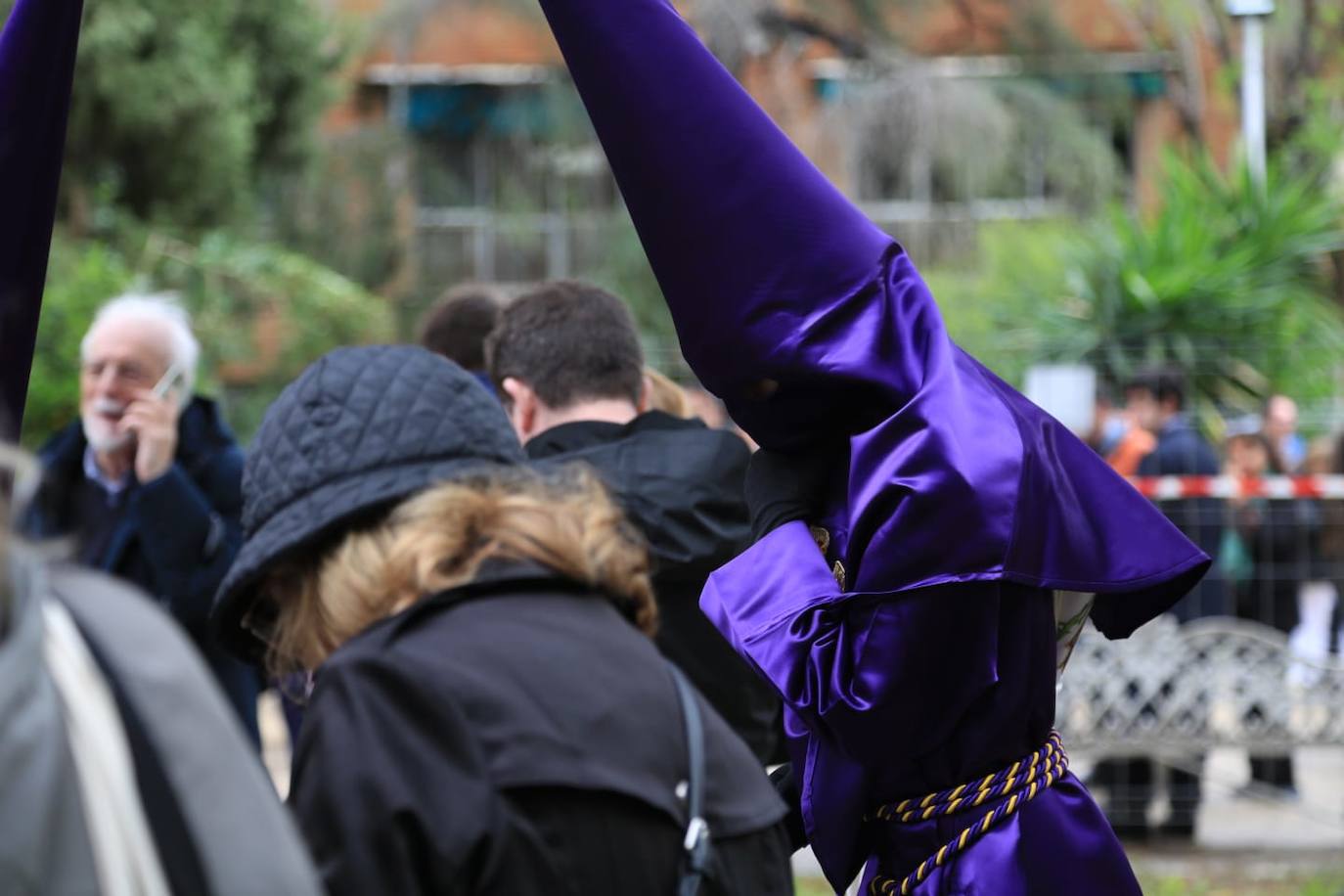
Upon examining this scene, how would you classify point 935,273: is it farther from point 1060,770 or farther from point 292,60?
point 1060,770

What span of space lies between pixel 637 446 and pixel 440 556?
1.77 m

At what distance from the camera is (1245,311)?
483 inches

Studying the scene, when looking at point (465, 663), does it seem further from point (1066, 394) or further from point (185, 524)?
point (1066, 394)

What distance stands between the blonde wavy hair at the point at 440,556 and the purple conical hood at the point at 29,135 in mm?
902

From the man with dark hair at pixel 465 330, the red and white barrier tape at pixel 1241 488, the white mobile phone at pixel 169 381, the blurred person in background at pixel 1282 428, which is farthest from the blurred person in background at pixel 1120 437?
the white mobile phone at pixel 169 381

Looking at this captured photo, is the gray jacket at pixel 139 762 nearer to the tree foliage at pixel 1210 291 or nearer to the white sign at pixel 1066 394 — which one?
the white sign at pixel 1066 394

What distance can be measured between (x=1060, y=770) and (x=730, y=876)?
0.90 meters

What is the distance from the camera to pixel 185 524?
14.8 ft

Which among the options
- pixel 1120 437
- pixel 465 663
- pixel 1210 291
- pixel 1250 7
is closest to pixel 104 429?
pixel 465 663

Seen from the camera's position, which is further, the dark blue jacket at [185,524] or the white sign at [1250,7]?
Answer: the white sign at [1250,7]

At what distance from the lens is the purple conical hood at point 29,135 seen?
2590mm

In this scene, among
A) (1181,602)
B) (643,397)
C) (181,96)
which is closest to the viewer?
(643,397)

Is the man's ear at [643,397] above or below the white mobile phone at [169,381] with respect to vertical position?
above

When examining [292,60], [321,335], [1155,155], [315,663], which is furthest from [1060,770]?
[1155,155]
